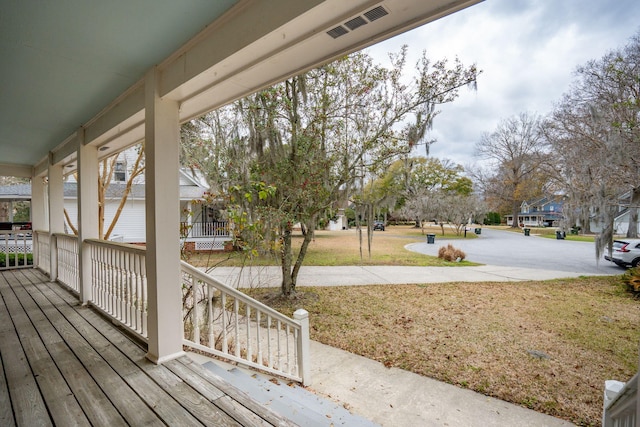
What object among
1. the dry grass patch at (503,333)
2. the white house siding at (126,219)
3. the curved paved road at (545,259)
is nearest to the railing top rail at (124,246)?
the dry grass patch at (503,333)

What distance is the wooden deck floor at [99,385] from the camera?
1593 mm

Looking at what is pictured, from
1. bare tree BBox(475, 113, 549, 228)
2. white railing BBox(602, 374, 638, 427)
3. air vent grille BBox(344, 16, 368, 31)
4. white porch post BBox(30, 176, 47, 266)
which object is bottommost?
white railing BBox(602, 374, 638, 427)

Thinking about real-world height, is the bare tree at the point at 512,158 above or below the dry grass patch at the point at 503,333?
above

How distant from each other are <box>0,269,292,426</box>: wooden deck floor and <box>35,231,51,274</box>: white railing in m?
2.89

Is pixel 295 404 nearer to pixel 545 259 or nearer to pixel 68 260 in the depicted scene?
pixel 68 260

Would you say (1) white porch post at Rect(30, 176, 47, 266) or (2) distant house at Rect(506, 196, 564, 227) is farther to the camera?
(2) distant house at Rect(506, 196, 564, 227)

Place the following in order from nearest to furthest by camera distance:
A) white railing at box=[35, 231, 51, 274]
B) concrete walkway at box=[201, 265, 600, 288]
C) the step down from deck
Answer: the step down from deck
white railing at box=[35, 231, 51, 274]
concrete walkway at box=[201, 265, 600, 288]

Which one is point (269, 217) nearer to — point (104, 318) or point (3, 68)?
point (104, 318)

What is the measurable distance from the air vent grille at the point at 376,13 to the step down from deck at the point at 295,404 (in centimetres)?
221

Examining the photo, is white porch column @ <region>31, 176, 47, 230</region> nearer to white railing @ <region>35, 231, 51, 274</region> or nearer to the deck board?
white railing @ <region>35, 231, 51, 274</region>

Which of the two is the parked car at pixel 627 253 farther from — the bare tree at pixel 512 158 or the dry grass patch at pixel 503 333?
the bare tree at pixel 512 158

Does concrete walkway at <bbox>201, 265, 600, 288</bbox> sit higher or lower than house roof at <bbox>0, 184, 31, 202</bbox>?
lower

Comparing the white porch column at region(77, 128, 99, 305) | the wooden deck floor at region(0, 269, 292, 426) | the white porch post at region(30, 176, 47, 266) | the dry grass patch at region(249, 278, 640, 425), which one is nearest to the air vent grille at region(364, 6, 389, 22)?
the wooden deck floor at region(0, 269, 292, 426)

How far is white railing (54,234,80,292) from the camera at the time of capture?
3.97 meters
